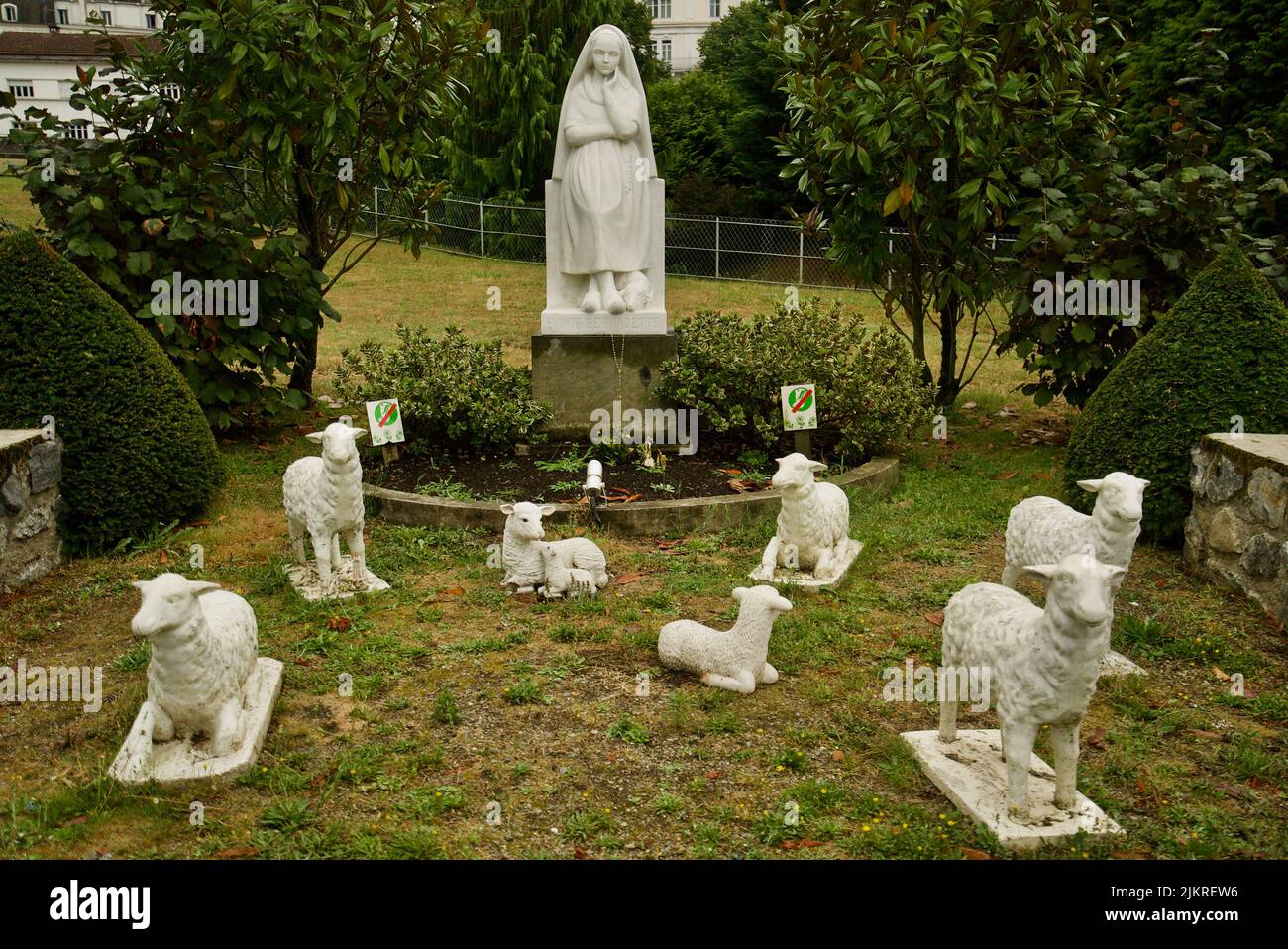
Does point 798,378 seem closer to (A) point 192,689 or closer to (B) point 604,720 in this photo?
(B) point 604,720

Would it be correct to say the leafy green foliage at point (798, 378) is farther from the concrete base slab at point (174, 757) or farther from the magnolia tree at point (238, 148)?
the concrete base slab at point (174, 757)

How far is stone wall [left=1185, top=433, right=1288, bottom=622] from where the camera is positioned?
19.0 feet

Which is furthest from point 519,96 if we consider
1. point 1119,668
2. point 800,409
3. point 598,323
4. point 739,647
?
point 1119,668

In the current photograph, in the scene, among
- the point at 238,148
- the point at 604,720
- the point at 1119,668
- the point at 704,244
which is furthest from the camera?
the point at 704,244

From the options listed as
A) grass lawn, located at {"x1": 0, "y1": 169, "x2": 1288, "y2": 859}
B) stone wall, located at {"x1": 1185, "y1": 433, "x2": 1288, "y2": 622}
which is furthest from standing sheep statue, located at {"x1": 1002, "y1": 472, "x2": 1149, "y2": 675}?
stone wall, located at {"x1": 1185, "y1": 433, "x2": 1288, "y2": 622}

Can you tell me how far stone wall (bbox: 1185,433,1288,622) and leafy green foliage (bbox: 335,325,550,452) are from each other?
462cm

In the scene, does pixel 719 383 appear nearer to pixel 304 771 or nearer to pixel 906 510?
pixel 906 510

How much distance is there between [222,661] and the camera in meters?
4.18

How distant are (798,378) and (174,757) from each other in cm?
540

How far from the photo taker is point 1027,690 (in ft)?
12.0

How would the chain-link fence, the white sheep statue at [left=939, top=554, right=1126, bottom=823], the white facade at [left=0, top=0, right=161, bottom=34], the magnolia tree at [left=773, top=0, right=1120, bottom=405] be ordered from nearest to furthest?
the white sheep statue at [left=939, top=554, right=1126, bottom=823], the magnolia tree at [left=773, top=0, right=1120, bottom=405], the chain-link fence, the white facade at [left=0, top=0, right=161, bottom=34]

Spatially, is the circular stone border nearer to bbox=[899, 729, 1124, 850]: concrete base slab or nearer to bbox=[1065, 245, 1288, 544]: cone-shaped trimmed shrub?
bbox=[1065, 245, 1288, 544]: cone-shaped trimmed shrub

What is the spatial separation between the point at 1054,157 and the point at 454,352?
17.4 feet

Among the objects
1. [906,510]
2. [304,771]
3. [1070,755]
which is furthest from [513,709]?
[906,510]
